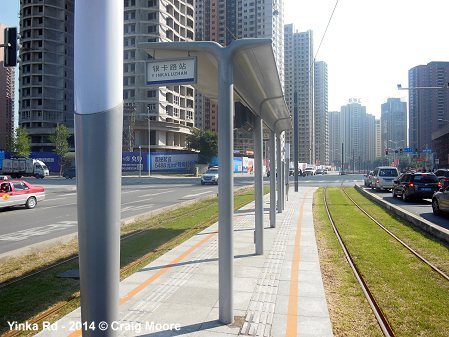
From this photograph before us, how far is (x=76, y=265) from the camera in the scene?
8.16m

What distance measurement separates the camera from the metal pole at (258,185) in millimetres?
8633

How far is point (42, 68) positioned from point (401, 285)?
9590cm

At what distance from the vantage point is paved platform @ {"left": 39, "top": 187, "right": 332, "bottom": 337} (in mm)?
4852

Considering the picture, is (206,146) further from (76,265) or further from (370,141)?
(370,141)

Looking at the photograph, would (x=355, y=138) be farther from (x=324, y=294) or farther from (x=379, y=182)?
(x=324, y=294)

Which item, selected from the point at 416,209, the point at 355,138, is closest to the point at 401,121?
the point at 355,138

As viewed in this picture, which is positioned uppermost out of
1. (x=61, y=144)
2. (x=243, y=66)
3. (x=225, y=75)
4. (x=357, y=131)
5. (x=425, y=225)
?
(x=357, y=131)

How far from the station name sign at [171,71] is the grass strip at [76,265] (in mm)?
3383

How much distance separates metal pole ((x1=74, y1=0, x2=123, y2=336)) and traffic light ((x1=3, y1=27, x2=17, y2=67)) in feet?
33.4

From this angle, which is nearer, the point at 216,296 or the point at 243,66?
the point at 216,296

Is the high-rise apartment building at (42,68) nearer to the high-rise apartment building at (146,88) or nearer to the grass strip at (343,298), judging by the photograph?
the high-rise apartment building at (146,88)

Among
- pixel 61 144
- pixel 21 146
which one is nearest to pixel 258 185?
pixel 61 144

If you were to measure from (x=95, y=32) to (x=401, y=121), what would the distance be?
5326 inches

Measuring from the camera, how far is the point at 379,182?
99.2 ft
